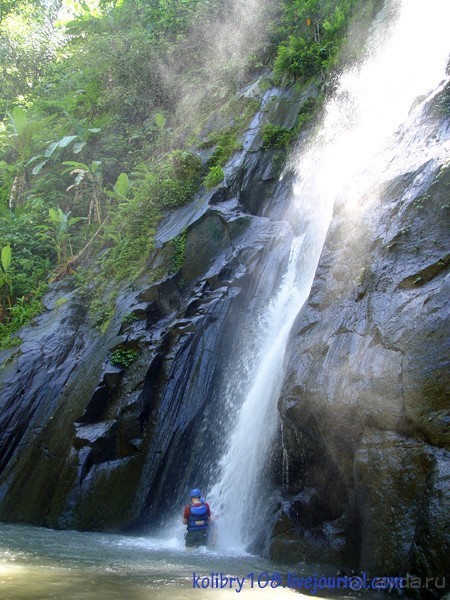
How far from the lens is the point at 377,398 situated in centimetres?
617

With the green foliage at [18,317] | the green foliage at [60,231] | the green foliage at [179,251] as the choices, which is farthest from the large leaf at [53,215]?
the green foliage at [179,251]

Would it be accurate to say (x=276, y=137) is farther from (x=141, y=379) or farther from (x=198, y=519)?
(x=198, y=519)

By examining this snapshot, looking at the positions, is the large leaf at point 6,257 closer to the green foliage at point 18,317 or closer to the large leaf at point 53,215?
the green foliage at point 18,317

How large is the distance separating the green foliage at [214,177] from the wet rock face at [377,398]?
5.69 meters

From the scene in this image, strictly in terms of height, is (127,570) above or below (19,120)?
below

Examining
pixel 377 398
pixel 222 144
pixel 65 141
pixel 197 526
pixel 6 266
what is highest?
pixel 65 141

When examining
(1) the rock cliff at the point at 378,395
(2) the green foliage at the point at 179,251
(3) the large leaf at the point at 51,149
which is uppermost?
(3) the large leaf at the point at 51,149

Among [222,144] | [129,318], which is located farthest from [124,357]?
[222,144]

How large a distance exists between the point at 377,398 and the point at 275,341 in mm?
4151

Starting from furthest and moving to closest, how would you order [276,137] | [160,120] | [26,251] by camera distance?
[160,120] < [26,251] < [276,137]

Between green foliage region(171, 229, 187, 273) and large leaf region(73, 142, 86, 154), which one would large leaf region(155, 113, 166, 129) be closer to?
large leaf region(73, 142, 86, 154)

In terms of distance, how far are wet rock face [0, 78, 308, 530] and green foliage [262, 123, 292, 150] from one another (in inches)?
47.0

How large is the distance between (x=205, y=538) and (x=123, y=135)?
14978mm

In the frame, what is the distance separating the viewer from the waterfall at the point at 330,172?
27.2ft
